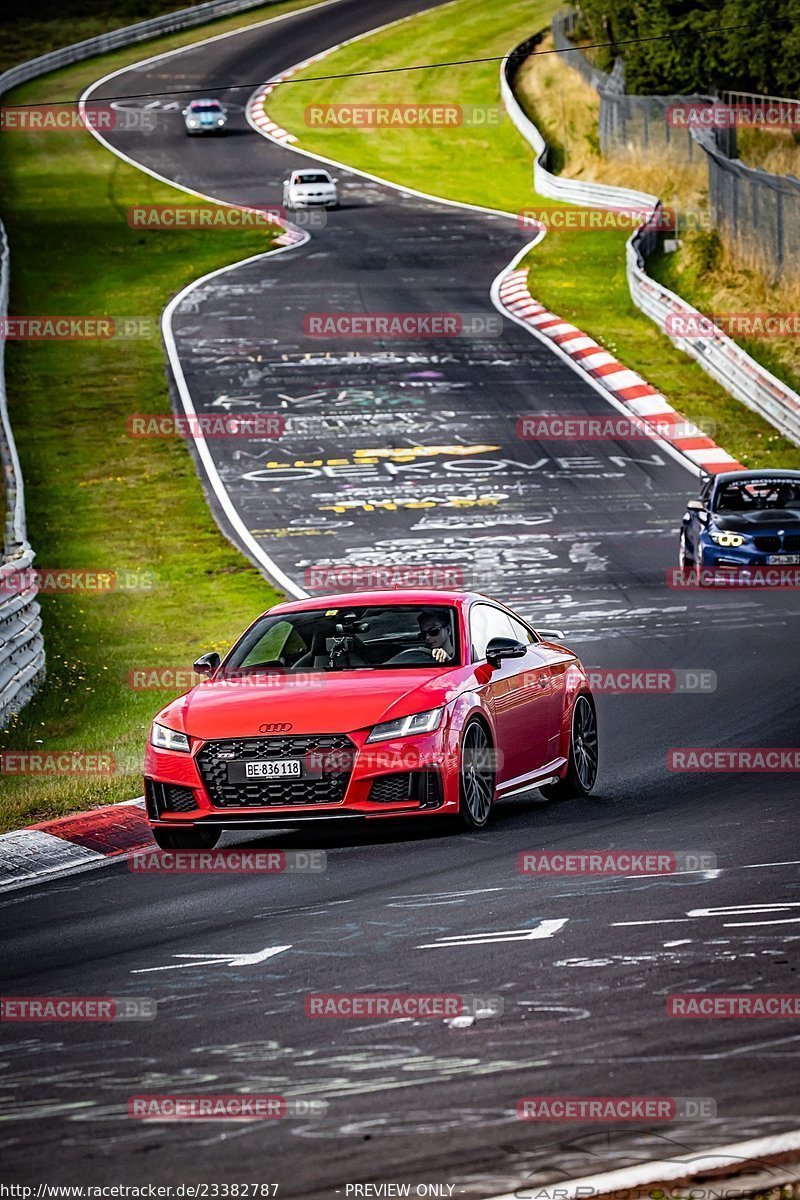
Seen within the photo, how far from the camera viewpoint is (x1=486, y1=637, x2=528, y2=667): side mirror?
12414 millimetres

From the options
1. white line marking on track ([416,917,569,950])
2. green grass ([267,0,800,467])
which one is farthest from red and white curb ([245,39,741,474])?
white line marking on track ([416,917,569,950])

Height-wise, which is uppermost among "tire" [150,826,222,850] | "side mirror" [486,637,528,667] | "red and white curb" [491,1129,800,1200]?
"red and white curb" [491,1129,800,1200]

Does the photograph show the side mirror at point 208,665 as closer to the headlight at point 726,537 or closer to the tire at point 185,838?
the tire at point 185,838

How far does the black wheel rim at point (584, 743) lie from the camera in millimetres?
13531

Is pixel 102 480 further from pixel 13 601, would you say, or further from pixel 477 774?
pixel 477 774

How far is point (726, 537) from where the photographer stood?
79.2ft

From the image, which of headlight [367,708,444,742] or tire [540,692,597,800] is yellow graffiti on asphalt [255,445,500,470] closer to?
tire [540,692,597,800]

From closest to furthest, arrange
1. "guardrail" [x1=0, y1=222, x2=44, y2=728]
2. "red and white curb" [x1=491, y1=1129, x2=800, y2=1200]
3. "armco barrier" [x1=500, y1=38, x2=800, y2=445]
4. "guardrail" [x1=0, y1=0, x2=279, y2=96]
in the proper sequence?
"red and white curb" [x1=491, y1=1129, x2=800, y2=1200]
"guardrail" [x1=0, y1=222, x2=44, y2=728]
"armco barrier" [x1=500, y1=38, x2=800, y2=445]
"guardrail" [x1=0, y1=0, x2=279, y2=96]

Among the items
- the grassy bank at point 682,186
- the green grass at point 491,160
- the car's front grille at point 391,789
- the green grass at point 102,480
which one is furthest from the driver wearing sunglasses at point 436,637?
the grassy bank at point 682,186

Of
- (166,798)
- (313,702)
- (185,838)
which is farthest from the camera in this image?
(185,838)

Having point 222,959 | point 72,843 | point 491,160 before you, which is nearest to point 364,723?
point 72,843

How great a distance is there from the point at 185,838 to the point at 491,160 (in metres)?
56.6

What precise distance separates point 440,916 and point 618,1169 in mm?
3710

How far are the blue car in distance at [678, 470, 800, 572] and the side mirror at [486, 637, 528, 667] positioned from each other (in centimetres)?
1205
